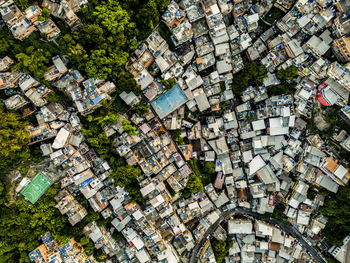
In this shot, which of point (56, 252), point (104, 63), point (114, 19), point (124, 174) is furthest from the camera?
point (56, 252)

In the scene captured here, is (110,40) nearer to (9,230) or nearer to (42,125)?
(42,125)

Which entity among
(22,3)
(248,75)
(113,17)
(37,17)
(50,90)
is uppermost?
(22,3)

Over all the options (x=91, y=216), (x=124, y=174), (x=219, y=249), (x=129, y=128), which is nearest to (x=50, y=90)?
(x=129, y=128)

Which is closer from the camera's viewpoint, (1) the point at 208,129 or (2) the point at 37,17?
(2) the point at 37,17

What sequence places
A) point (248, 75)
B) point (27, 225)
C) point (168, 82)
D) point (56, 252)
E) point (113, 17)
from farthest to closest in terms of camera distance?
point (248, 75), point (56, 252), point (168, 82), point (27, 225), point (113, 17)

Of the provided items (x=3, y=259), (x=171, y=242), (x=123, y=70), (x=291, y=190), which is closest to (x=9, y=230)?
(x=3, y=259)

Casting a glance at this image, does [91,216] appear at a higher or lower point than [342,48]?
lower

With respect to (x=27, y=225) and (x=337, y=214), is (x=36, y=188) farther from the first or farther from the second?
(x=337, y=214)

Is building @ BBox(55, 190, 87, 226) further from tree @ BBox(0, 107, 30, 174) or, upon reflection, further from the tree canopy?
tree @ BBox(0, 107, 30, 174)
